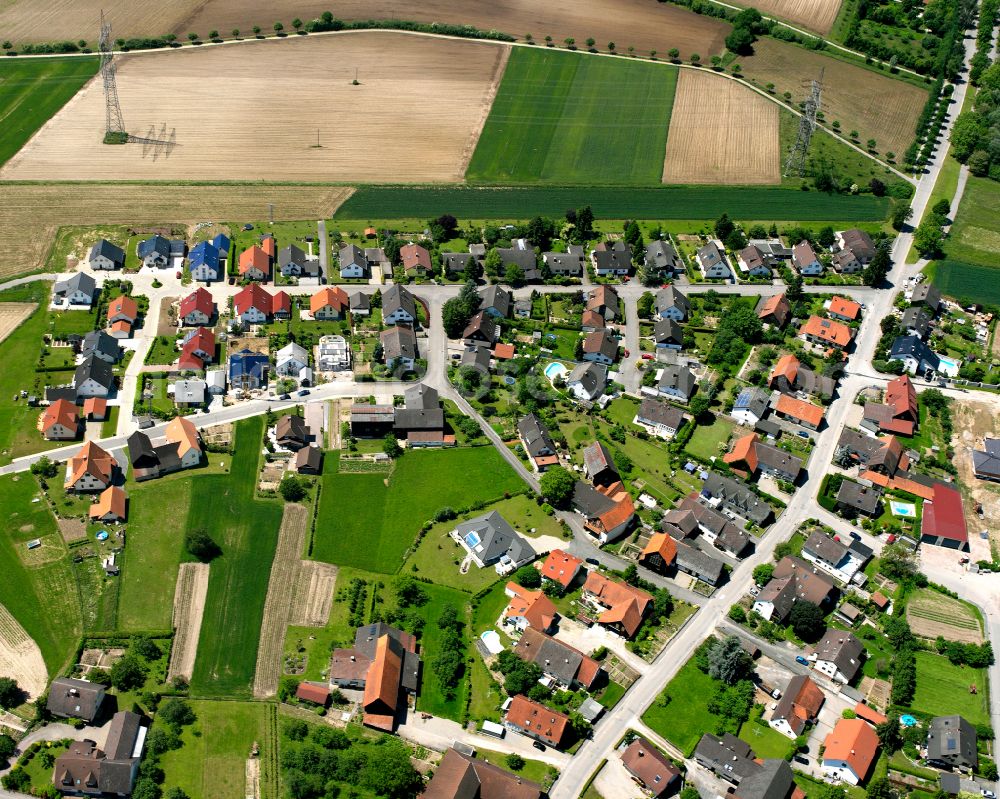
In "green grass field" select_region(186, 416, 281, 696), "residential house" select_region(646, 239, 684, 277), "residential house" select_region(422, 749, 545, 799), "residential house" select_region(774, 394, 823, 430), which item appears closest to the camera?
"residential house" select_region(422, 749, 545, 799)

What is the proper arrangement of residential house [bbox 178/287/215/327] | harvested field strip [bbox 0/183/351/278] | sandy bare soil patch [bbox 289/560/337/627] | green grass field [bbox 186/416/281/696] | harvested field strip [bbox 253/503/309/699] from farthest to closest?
1. harvested field strip [bbox 0/183/351/278]
2. residential house [bbox 178/287/215/327]
3. sandy bare soil patch [bbox 289/560/337/627]
4. green grass field [bbox 186/416/281/696]
5. harvested field strip [bbox 253/503/309/699]

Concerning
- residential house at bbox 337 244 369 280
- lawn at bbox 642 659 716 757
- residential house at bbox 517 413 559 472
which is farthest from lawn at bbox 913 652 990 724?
residential house at bbox 337 244 369 280

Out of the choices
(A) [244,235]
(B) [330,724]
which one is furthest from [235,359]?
(B) [330,724]

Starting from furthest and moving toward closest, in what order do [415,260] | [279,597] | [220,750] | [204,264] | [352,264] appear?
[415,260], [352,264], [204,264], [279,597], [220,750]

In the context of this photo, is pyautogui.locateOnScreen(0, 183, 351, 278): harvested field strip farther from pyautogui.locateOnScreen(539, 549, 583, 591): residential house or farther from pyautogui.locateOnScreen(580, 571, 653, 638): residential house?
pyautogui.locateOnScreen(580, 571, 653, 638): residential house

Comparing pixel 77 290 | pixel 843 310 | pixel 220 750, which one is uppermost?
pixel 843 310

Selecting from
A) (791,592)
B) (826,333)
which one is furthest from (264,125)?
(791,592)

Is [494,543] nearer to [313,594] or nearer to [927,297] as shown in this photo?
[313,594]
